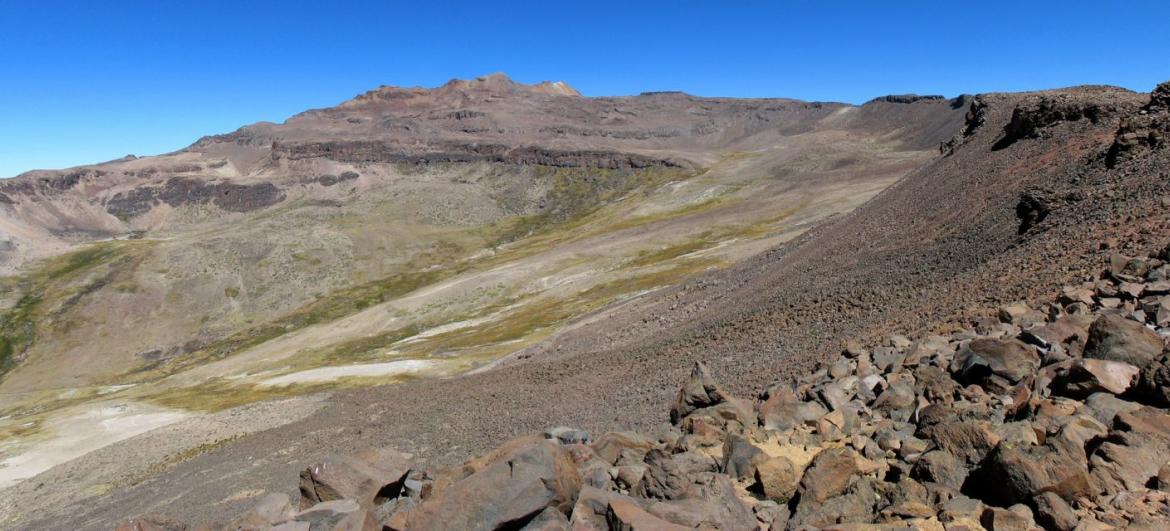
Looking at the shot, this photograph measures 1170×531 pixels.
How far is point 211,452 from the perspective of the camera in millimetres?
36719

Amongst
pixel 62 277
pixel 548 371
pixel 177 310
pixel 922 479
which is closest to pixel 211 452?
pixel 548 371

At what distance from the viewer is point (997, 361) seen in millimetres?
16109

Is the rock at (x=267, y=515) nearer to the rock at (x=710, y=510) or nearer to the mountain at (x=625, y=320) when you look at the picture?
the rock at (x=710, y=510)

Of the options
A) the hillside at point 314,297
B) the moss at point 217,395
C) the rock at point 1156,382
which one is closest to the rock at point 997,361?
the rock at point 1156,382

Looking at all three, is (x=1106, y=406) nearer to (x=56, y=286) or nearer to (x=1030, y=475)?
(x=1030, y=475)

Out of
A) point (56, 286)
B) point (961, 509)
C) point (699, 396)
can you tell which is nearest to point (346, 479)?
point (699, 396)

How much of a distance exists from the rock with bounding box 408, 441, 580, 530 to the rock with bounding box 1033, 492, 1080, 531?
24.2 ft

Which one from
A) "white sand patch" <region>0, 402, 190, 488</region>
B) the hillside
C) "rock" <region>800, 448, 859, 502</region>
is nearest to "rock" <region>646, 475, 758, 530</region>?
"rock" <region>800, 448, 859, 502</region>

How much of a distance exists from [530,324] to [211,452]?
3815cm

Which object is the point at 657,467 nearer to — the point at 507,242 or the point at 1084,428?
the point at 1084,428

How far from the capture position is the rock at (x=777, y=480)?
1288cm

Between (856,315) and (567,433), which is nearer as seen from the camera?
(567,433)

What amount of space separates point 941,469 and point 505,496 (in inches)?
300

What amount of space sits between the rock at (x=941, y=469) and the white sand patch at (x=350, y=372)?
51.6 metres
